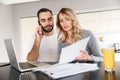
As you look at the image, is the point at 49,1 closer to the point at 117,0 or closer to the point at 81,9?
the point at 81,9

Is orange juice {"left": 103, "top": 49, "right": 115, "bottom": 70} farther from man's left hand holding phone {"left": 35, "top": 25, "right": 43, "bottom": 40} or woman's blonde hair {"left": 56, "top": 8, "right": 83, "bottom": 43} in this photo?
man's left hand holding phone {"left": 35, "top": 25, "right": 43, "bottom": 40}

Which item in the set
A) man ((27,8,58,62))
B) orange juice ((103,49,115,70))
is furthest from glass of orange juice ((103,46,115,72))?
man ((27,8,58,62))

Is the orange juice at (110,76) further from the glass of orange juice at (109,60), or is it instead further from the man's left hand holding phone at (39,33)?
the man's left hand holding phone at (39,33)

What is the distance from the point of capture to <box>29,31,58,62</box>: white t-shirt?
8.85 feet

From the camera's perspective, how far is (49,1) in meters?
2.90

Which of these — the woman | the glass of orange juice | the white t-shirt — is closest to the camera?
the glass of orange juice

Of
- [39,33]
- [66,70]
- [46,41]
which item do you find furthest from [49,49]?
[66,70]

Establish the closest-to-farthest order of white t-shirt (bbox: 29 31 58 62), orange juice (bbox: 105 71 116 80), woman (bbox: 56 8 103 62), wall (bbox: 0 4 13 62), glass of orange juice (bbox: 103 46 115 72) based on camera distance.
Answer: orange juice (bbox: 105 71 116 80)
glass of orange juice (bbox: 103 46 115 72)
woman (bbox: 56 8 103 62)
white t-shirt (bbox: 29 31 58 62)
wall (bbox: 0 4 13 62)

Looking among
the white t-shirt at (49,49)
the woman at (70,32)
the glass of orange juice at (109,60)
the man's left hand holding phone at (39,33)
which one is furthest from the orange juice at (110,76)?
the man's left hand holding phone at (39,33)

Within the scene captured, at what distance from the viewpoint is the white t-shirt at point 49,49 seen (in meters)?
2.70

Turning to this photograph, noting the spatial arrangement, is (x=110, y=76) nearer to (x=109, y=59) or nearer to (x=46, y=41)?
(x=109, y=59)

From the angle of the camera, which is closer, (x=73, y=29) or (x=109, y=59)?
(x=109, y=59)

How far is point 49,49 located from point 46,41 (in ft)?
0.41

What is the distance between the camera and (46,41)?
8.96 ft
